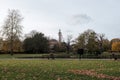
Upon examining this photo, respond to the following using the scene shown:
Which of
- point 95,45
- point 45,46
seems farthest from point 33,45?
point 95,45

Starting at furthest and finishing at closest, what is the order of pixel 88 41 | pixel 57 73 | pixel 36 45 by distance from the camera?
pixel 36 45
pixel 88 41
pixel 57 73

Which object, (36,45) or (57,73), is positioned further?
(36,45)

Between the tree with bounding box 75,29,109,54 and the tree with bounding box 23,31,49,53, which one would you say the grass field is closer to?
the tree with bounding box 75,29,109,54

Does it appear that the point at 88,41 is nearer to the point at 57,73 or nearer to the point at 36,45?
the point at 36,45

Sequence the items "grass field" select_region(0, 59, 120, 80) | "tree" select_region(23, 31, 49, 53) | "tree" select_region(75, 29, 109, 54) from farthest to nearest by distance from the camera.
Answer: "tree" select_region(23, 31, 49, 53) < "tree" select_region(75, 29, 109, 54) < "grass field" select_region(0, 59, 120, 80)

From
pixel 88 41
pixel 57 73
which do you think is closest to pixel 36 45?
pixel 88 41

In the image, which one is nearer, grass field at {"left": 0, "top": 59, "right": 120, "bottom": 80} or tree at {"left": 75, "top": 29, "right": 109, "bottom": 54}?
grass field at {"left": 0, "top": 59, "right": 120, "bottom": 80}

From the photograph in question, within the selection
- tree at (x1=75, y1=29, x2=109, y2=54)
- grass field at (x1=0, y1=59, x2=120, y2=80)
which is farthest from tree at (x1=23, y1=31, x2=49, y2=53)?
grass field at (x1=0, y1=59, x2=120, y2=80)

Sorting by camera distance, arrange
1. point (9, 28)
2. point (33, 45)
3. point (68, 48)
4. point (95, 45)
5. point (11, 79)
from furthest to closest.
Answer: point (68, 48), point (33, 45), point (95, 45), point (9, 28), point (11, 79)

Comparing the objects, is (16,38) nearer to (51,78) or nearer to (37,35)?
(37,35)

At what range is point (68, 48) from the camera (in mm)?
108312

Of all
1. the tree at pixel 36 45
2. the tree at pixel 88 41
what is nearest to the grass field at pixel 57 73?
the tree at pixel 88 41

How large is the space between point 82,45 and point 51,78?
78.8 meters

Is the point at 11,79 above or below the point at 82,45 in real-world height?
below
